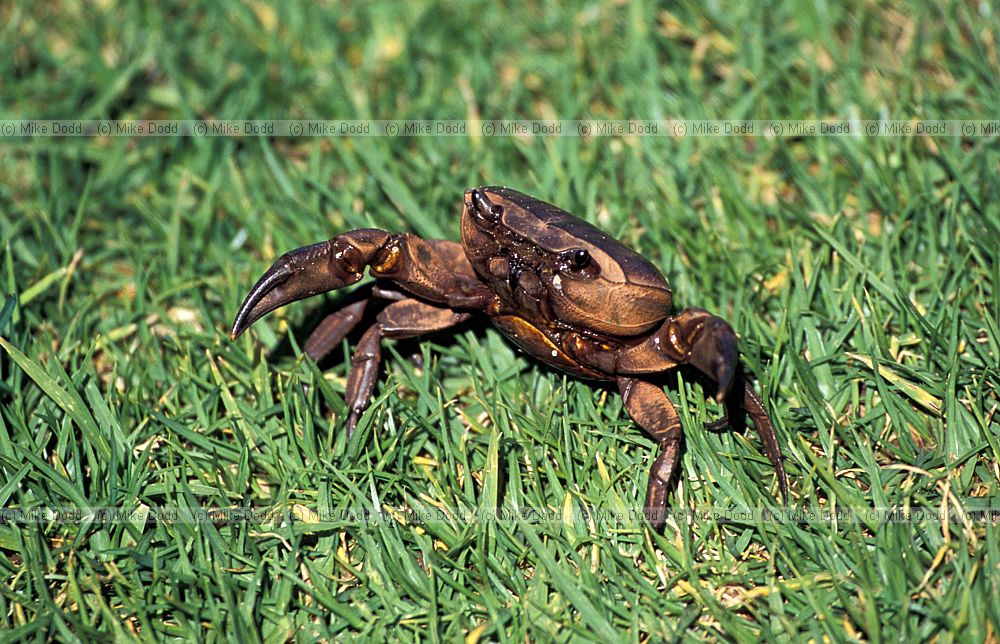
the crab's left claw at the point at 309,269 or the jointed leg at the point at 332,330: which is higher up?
the crab's left claw at the point at 309,269

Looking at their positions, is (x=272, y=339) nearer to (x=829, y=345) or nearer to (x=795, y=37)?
(x=829, y=345)

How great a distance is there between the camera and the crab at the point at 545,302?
3400mm

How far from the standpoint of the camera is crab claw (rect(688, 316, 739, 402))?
319cm

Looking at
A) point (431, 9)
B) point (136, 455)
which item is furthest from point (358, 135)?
point (136, 455)

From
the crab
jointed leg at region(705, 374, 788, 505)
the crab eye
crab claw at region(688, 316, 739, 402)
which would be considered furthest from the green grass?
the crab eye

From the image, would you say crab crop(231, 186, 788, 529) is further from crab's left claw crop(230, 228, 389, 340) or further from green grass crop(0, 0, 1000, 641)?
green grass crop(0, 0, 1000, 641)

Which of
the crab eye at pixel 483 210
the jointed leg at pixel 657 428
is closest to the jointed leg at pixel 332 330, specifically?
the crab eye at pixel 483 210

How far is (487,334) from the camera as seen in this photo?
416 cm

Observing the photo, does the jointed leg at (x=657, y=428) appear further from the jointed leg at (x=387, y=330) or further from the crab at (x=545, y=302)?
the jointed leg at (x=387, y=330)

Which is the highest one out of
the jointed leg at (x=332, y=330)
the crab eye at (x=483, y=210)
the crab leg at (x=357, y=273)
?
the crab eye at (x=483, y=210)

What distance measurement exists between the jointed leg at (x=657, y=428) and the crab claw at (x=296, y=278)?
3.75 feet

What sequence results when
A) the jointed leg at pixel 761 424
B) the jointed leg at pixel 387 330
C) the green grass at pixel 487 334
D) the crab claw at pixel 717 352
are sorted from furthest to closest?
the jointed leg at pixel 387 330 → the jointed leg at pixel 761 424 → the green grass at pixel 487 334 → the crab claw at pixel 717 352

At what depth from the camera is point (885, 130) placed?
486 cm

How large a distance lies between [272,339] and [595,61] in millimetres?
2481
